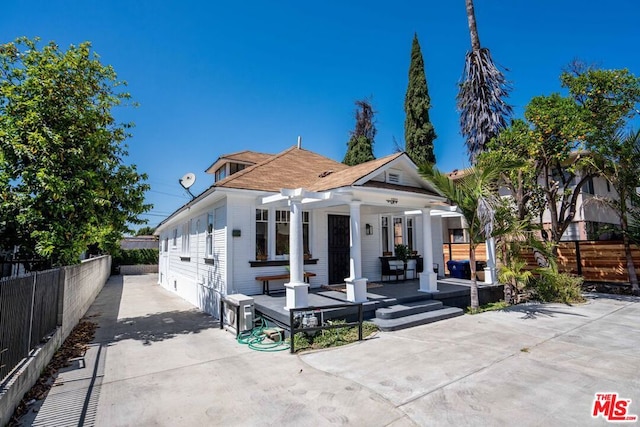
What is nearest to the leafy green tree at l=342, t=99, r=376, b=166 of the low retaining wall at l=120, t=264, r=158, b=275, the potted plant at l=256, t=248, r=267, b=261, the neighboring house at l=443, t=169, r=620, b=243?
the neighboring house at l=443, t=169, r=620, b=243

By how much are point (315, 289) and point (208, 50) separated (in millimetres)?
8781

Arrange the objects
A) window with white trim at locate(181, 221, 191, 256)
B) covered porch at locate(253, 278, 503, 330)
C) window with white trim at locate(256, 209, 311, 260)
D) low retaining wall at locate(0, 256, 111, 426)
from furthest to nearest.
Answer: window with white trim at locate(181, 221, 191, 256) < window with white trim at locate(256, 209, 311, 260) < covered porch at locate(253, 278, 503, 330) < low retaining wall at locate(0, 256, 111, 426)

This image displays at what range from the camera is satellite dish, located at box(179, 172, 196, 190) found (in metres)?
14.9

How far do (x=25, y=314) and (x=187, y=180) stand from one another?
11102 mm

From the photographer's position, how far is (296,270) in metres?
7.47

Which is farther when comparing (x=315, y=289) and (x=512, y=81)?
(x=512, y=81)

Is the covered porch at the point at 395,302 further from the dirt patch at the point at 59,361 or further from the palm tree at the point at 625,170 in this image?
the palm tree at the point at 625,170

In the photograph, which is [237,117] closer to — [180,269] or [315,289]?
[180,269]

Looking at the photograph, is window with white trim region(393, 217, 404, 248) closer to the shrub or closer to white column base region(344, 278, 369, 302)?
the shrub

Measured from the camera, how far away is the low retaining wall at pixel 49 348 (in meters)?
3.60

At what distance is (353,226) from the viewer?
790cm

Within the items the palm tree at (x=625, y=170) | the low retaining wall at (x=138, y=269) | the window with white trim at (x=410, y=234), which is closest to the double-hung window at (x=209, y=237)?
the window with white trim at (x=410, y=234)

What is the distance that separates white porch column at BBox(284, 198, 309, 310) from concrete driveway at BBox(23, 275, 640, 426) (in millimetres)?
1454

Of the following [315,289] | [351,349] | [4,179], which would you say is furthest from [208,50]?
[351,349]
